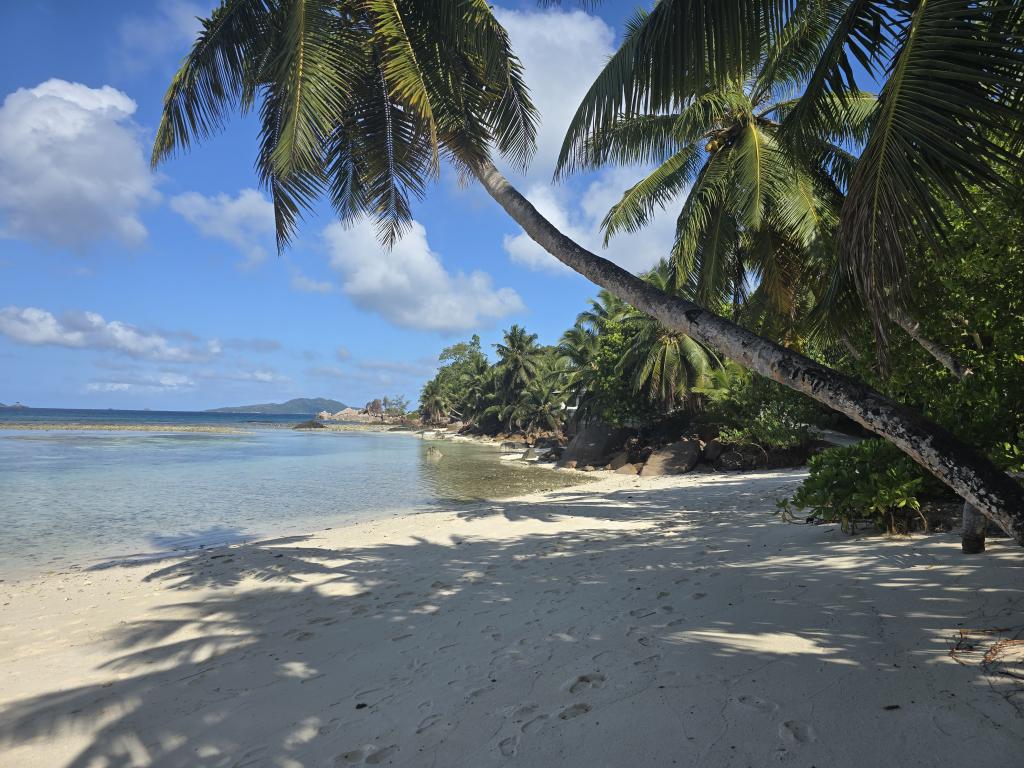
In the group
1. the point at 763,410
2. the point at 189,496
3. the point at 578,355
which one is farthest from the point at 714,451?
the point at 189,496

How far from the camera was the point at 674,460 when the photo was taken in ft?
68.5

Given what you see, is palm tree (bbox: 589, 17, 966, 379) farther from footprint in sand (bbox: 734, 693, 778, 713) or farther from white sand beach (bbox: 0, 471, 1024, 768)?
footprint in sand (bbox: 734, 693, 778, 713)

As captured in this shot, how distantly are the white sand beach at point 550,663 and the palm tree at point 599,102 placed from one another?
45.1 inches

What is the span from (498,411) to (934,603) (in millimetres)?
47560

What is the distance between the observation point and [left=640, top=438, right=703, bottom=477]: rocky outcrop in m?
20.5

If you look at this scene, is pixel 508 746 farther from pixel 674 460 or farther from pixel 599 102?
pixel 674 460

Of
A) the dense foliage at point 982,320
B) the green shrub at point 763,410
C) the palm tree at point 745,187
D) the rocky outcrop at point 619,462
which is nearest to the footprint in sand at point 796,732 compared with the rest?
the dense foliage at point 982,320

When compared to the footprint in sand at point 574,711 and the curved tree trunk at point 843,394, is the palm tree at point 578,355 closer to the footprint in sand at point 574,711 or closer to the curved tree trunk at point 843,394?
the curved tree trunk at point 843,394

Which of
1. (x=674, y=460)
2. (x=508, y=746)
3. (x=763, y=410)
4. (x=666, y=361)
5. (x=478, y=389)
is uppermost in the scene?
(x=478, y=389)

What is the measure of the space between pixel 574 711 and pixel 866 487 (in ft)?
14.2

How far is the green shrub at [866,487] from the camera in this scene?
5.29 m

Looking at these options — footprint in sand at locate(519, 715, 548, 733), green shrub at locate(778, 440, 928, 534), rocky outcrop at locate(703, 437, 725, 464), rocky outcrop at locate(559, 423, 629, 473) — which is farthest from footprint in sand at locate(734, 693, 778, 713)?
rocky outcrop at locate(559, 423, 629, 473)

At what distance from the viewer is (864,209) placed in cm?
274

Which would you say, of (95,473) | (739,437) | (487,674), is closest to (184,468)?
(95,473)
